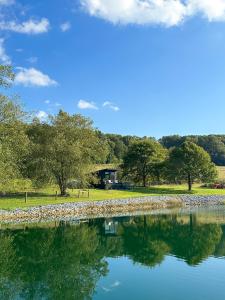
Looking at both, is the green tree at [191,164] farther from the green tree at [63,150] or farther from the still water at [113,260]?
the still water at [113,260]

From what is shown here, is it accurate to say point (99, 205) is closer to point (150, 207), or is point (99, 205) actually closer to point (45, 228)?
point (150, 207)

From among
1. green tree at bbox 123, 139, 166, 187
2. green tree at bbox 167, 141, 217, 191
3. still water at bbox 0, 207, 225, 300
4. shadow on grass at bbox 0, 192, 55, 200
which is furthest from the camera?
green tree at bbox 123, 139, 166, 187

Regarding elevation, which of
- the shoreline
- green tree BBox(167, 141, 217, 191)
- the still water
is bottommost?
the still water

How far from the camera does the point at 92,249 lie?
30859 mm

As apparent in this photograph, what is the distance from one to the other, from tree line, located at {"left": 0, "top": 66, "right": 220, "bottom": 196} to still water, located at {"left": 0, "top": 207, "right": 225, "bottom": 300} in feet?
34.1

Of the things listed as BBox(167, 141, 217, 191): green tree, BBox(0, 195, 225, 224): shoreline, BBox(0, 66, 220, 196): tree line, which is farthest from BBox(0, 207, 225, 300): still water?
BBox(167, 141, 217, 191): green tree

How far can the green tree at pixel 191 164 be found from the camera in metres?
79.6

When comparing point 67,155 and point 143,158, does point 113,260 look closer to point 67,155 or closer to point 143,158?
point 67,155

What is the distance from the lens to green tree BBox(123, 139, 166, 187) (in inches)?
3382

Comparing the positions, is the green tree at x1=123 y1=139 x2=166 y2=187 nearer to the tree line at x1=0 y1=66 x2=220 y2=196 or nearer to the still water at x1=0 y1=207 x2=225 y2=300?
the tree line at x1=0 y1=66 x2=220 y2=196

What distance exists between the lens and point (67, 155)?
5747 cm

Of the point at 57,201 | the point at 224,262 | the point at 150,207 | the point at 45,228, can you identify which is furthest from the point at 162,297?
the point at 150,207

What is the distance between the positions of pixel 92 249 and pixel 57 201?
21.9 meters

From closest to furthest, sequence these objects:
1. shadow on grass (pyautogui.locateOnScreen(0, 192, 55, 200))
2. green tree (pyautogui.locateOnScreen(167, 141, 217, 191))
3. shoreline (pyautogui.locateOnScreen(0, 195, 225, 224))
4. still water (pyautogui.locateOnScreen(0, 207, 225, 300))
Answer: still water (pyautogui.locateOnScreen(0, 207, 225, 300)) → shoreline (pyautogui.locateOnScreen(0, 195, 225, 224)) → shadow on grass (pyautogui.locateOnScreen(0, 192, 55, 200)) → green tree (pyautogui.locateOnScreen(167, 141, 217, 191))
